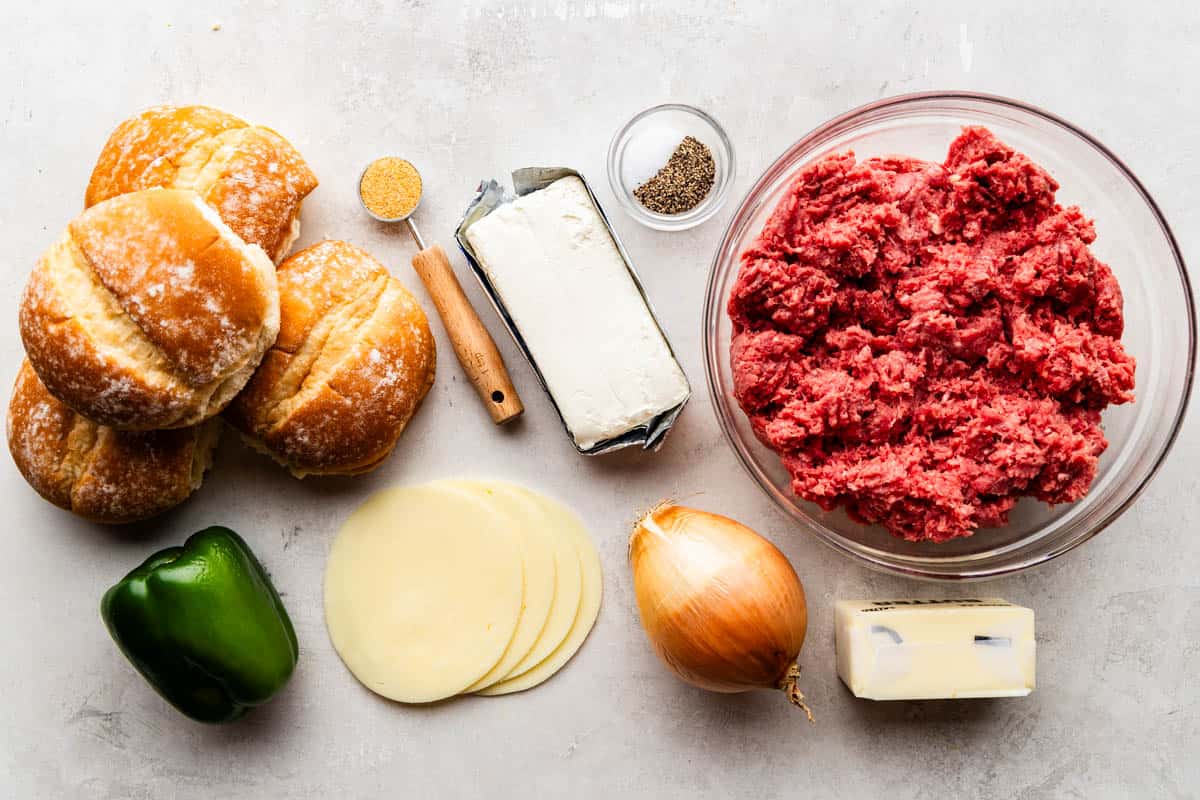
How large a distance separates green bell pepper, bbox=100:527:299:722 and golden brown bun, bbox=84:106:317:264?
0.85 meters

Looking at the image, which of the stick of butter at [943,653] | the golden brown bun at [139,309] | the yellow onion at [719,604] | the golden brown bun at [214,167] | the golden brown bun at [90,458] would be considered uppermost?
the golden brown bun at [214,167]

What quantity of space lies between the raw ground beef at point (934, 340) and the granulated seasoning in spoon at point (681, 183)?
422 millimetres

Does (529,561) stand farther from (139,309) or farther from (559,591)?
(139,309)

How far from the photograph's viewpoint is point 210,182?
2.11 meters

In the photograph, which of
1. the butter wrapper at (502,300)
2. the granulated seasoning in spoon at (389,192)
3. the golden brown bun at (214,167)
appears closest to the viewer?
the golden brown bun at (214,167)

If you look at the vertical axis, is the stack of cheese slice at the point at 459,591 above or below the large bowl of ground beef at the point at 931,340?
below

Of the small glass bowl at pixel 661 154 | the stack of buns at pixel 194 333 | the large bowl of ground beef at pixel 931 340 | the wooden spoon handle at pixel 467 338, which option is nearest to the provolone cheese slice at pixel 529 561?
the wooden spoon handle at pixel 467 338

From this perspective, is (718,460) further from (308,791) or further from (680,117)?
(308,791)

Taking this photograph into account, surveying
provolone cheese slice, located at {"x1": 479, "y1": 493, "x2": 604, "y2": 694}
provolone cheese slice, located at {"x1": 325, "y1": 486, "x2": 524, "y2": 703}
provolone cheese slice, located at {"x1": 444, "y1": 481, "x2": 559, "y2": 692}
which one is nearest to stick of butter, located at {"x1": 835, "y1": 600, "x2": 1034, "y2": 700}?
provolone cheese slice, located at {"x1": 479, "y1": 493, "x2": 604, "y2": 694}

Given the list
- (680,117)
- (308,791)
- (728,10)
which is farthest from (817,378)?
(308,791)

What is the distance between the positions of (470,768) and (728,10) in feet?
7.40

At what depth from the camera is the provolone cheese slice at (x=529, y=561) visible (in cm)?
238

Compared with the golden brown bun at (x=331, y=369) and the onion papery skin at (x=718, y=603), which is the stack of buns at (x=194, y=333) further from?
the onion papery skin at (x=718, y=603)

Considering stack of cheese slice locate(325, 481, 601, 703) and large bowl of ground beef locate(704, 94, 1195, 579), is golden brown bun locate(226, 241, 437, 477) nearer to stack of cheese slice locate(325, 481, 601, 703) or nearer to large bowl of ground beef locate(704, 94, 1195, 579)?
stack of cheese slice locate(325, 481, 601, 703)
